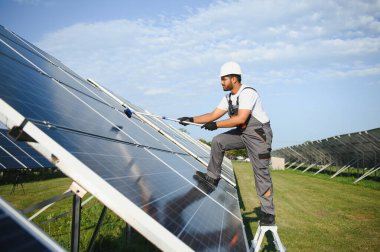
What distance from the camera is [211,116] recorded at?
5559mm

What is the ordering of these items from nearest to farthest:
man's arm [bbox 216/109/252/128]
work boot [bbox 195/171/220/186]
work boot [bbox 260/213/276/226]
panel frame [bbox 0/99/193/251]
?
panel frame [bbox 0/99/193/251] → work boot [bbox 260/213/276/226] → man's arm [bbox 216/109/252/128] → work boot [bbox 195/171/220/186]

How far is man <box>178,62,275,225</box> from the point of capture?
14.0 ft

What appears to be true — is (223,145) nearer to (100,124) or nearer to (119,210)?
(100,124)

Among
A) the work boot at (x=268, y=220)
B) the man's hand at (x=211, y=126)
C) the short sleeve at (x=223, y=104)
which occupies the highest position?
the short sleeve at (x=223, y=104)

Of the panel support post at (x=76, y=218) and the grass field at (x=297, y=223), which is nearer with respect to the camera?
the panel support post at (x=76, y=218)

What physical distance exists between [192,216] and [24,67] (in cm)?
240

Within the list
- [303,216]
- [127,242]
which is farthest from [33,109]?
[303,216]

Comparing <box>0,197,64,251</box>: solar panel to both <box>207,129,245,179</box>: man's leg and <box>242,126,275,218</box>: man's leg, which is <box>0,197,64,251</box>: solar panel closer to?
<box>242,126,275,218</box>: man's leg

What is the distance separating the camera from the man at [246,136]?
4.27m

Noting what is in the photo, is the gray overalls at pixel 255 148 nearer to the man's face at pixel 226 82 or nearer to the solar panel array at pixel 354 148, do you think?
the man's face at pixel 226 82

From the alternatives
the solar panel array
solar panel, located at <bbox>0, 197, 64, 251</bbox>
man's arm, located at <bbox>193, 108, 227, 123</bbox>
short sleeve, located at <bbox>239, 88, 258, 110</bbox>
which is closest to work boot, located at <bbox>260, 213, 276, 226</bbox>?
short sleeve, located at <bbox>239, 88, 258, 110</bbox>

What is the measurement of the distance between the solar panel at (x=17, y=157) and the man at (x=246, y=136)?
192 inches

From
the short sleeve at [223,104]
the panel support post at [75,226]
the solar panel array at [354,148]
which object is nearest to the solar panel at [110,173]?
the panel support post at [75,226]

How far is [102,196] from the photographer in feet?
4.87
